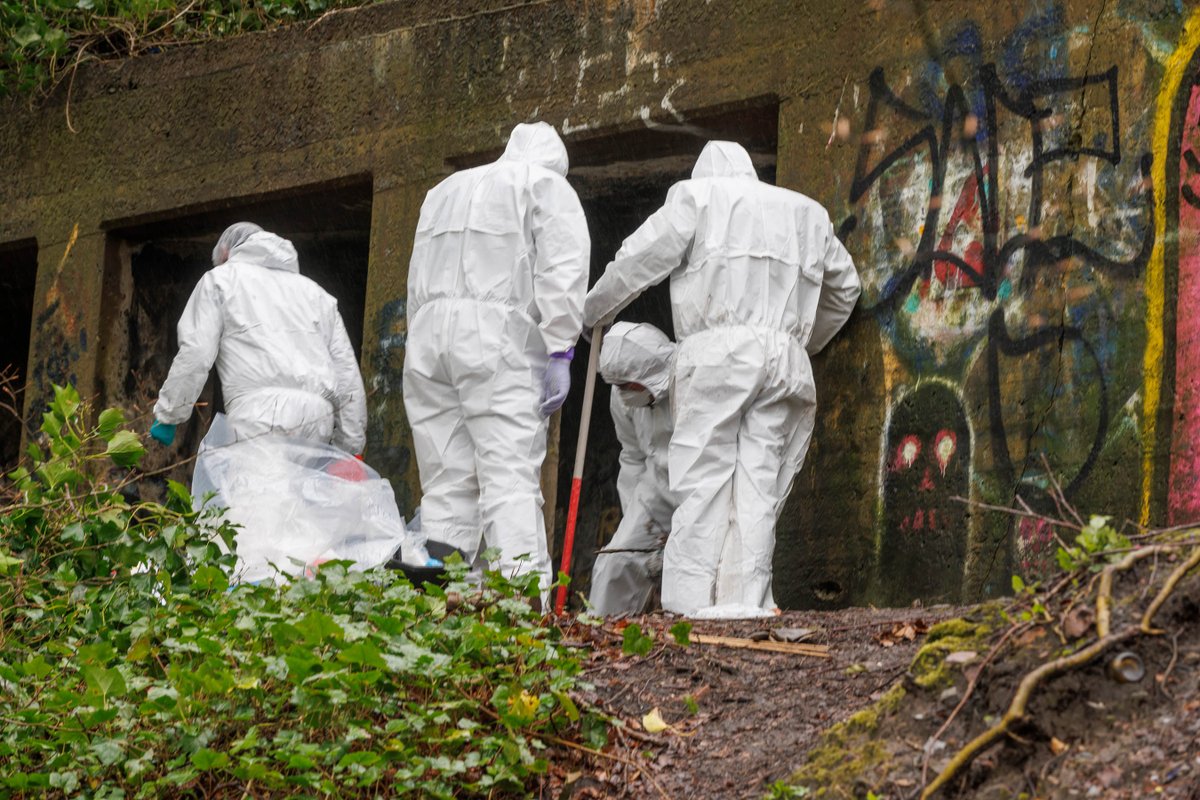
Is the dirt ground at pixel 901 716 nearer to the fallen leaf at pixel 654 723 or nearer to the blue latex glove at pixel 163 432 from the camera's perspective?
the fallen leaf at pixel 654 723

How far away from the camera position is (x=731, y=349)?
6.75 m

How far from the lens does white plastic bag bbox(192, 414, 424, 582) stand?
6.86 meters

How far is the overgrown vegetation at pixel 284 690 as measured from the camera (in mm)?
4273

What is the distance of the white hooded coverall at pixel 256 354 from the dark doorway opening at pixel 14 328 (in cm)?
350

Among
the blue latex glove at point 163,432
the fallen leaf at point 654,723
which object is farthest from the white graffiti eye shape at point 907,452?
the blue latex glove at point 163,432

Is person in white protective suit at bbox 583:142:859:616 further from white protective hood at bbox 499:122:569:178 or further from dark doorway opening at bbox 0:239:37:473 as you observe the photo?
dark doorway opening at bbox 0:239:37:473

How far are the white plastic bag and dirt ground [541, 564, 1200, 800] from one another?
1886 mm

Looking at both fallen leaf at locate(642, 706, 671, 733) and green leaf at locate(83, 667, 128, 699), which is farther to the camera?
fallen leaf at locate(642, 706, 671, 733)

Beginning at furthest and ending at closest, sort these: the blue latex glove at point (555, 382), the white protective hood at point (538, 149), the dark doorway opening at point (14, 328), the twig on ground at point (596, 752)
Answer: the dark doorway opening at point (14, 328) → the white protective hood at point (538, 149) → the blue latex glove at point (555, 382) → the twig on ground at point (596, 752)

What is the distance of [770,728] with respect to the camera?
4.51m

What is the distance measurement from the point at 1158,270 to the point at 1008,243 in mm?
665

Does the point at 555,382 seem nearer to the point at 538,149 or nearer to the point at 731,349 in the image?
the point at 731,349

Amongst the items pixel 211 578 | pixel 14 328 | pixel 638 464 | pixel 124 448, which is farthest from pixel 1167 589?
pixel 14 328

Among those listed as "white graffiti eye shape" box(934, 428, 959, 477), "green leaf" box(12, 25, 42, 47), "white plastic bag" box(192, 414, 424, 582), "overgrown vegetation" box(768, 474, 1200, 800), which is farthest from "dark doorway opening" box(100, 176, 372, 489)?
"overgrown vegetation" box(768, 474, 1200, 800)
